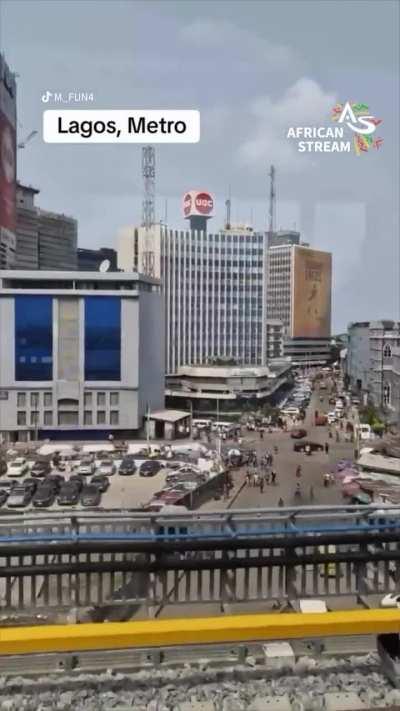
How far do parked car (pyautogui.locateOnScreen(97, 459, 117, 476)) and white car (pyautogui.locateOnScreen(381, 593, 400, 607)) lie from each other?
266 inches

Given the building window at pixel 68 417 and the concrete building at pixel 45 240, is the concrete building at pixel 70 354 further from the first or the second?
the concrete building at pixel 45 240

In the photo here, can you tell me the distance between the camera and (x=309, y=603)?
1.83 meters

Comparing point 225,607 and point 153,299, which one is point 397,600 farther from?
point 153,299

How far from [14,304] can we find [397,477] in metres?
7.52

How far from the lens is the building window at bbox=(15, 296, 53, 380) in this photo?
1123 cm

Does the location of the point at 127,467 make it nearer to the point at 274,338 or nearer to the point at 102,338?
the point at 102,338

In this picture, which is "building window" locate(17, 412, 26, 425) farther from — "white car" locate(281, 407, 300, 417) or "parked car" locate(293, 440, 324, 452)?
"white car" locate(281, 407, 300, 417)

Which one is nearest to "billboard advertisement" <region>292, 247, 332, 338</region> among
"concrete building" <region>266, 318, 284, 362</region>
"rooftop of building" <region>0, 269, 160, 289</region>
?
"concrete building" <region>266, 318, 284, 362</region>

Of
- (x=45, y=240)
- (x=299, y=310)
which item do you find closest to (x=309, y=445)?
(x=299, y=310)

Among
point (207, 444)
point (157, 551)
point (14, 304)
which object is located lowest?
point (207, 444)

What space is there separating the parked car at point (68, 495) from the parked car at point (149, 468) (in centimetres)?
137

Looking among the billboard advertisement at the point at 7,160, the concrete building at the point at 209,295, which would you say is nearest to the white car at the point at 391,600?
the billboard advertisement at the point at 7,160

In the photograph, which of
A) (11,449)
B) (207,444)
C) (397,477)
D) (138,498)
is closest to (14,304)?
(11,449)

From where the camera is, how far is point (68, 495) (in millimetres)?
7023
